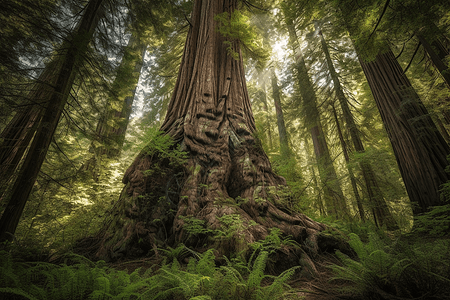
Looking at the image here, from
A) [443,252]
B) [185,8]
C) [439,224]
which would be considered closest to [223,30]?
[185,8]

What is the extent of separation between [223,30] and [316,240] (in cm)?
549

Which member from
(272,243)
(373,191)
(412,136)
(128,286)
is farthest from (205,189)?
(373,191)

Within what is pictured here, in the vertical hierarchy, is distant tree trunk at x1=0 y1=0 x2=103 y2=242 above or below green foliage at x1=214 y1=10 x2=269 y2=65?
below

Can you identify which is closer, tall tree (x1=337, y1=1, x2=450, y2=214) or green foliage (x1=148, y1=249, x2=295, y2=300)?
green foliage (x1=148, y1=249, x2=295, y2=300)

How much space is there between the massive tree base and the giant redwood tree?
1cm

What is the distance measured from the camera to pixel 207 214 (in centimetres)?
306

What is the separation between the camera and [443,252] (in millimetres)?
1820

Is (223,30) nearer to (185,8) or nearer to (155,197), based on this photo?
(185,8)

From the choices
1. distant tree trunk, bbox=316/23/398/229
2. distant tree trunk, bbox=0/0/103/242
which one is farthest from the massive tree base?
distant tree trunk, bbox=316/23/398/229

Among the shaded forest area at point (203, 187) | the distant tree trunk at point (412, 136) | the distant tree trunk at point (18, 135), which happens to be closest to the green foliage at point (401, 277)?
the shaded forest area at point (203, 187)

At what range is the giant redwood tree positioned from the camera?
287cm

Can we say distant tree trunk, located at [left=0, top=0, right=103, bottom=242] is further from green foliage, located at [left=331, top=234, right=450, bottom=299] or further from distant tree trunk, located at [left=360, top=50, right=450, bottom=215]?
distant tree trunk, located at [left=360, top=50, right=450, bottom=215]

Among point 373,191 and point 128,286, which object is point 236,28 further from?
point 373,191

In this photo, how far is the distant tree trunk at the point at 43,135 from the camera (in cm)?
276
